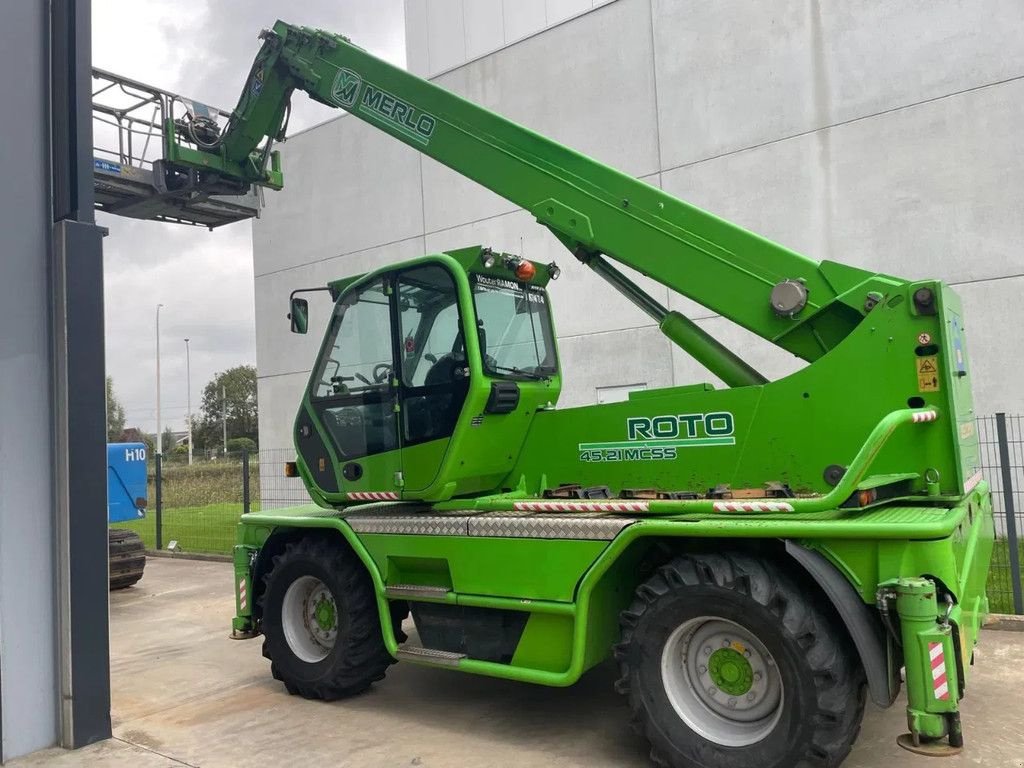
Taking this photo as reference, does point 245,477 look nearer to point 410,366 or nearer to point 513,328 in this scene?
point 410,366

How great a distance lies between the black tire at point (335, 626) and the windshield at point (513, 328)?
5.75 feet

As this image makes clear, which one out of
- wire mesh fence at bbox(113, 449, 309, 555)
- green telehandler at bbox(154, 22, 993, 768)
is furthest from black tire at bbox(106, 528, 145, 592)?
green telehandler at bbox(154, 22, 993, 768)

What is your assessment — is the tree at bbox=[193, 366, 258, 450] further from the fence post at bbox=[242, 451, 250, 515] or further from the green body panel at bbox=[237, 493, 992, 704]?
the green body panel at bbox=[237, 493, 992, 704]

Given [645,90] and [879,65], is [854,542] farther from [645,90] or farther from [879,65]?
[645,90]

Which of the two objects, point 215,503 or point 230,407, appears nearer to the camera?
point 215,503

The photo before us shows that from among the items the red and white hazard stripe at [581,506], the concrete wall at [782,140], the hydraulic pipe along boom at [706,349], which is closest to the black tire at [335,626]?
the red and white hazard stripe at [581,506]

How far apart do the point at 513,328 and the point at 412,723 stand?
8.78 ft

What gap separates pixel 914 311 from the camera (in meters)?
4.09

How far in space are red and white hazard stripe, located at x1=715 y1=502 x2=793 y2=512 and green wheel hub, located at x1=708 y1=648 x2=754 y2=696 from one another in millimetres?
698

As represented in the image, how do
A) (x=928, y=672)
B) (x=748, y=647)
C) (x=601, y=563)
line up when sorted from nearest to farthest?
(x=928, y=672), (x=748, y=647), (x=601, y=563)

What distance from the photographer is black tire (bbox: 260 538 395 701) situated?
552cm

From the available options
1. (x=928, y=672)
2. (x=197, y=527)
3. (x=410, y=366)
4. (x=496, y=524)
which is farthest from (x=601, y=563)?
(x=197, y=527)

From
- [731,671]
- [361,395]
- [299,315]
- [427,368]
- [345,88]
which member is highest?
[345,88]

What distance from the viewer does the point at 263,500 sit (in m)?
16.0
